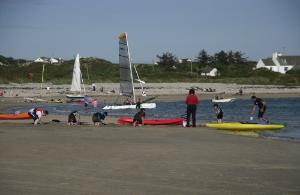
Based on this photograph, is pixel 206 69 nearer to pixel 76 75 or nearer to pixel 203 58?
pixel 203 58

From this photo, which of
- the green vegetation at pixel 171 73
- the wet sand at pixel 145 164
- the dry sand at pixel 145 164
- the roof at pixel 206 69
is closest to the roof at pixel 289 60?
the green vegetation at pixel 171 73

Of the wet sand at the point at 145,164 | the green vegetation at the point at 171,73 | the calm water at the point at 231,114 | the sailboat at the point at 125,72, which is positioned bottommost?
the wet sand at the point at 145,164

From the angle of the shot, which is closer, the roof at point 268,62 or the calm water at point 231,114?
the calm water at point 231,114

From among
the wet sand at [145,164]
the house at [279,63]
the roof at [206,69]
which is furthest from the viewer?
the house at [279,63]

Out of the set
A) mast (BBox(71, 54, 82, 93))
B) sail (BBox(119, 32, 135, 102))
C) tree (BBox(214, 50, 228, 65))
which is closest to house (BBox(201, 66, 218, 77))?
tree (BBox(214, 50, 228, 65))

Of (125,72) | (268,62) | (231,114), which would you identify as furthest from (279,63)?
(125,72)

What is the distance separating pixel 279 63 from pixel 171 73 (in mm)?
26959

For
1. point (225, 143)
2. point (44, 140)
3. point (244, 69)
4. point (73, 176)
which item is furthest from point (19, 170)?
point (244, 69)

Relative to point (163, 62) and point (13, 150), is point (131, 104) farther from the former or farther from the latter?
point (163, 62)

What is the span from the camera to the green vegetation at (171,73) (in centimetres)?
8456

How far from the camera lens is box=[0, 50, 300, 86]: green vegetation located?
277 ft

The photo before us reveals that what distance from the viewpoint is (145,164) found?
1059 cm

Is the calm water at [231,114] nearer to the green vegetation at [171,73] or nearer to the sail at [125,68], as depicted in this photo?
the sail at [125,68]

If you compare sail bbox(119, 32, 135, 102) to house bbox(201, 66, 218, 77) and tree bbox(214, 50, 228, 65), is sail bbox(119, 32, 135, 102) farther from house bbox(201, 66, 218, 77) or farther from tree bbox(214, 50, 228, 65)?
tree bbox(214, 50, 228, 65)
